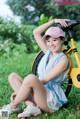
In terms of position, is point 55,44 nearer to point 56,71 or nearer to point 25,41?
point 56,71

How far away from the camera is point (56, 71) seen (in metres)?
3.95

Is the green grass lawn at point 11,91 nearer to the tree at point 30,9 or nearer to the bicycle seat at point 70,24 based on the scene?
the bicycle seat at point 70,24

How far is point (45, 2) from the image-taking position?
35.2 feet

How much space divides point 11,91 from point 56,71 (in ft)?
3.68

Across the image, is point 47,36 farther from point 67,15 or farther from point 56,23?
point 67,15

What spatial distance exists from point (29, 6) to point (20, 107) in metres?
6.91

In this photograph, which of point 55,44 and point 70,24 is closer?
point 55,44

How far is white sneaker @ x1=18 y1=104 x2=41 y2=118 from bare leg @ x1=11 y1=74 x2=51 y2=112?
2.0 inches

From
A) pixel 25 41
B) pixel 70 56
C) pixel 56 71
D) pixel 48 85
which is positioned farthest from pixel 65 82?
pixel 25 41

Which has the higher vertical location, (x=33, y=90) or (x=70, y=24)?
(x=70, y=24)

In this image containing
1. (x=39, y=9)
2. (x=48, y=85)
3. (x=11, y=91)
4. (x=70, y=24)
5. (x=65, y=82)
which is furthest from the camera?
(x=39, y=9)

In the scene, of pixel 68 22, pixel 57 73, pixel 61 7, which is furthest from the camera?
pixel 61 7

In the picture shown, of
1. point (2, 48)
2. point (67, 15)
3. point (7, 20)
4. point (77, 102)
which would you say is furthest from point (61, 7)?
point (77, 102)

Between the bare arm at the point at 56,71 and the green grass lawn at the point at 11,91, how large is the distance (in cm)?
33
